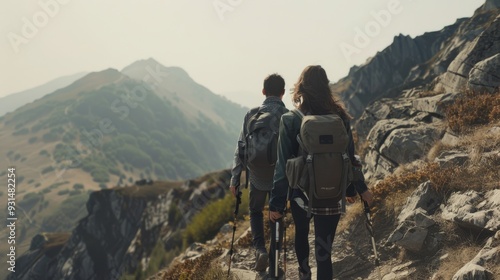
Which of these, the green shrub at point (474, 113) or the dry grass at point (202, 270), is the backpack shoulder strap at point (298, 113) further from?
the green shrub at point (474, 113)

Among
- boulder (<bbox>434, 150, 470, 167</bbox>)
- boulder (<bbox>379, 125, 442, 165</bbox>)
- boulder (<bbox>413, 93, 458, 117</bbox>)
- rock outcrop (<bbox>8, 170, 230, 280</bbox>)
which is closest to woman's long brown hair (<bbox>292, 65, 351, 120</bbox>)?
boulder (<bbox>434, 150, 470, 167</bbox>)

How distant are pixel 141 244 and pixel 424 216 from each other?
4744cm

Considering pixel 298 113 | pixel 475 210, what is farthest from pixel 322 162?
pixel 475 210

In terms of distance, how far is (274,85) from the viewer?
569 centimetres

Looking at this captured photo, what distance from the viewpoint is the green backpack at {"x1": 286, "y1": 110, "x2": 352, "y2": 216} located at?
12.9 ft

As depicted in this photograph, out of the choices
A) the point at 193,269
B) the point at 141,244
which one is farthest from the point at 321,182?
the point at 141,244

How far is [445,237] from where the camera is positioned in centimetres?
586

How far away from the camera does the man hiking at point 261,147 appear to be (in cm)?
547

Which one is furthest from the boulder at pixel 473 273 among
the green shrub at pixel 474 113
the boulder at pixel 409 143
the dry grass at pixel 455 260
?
the green shrub at pixel 474 113

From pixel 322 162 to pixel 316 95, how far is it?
86 centimetres

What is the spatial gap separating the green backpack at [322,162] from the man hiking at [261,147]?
4.77ft

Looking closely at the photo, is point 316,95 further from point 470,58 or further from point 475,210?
point 470,58

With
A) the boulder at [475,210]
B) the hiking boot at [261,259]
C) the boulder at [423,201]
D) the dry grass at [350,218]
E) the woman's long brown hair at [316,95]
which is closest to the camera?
the woman's long brown hair at [316,95]

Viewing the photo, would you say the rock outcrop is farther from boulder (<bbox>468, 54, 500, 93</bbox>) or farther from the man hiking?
the man hiking
